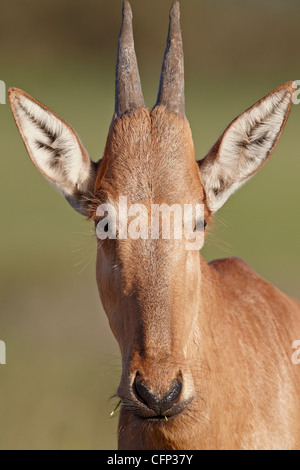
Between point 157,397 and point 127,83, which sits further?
point 127,83

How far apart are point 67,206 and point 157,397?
87.6 feet

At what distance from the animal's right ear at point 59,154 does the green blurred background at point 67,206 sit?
1.45 ft

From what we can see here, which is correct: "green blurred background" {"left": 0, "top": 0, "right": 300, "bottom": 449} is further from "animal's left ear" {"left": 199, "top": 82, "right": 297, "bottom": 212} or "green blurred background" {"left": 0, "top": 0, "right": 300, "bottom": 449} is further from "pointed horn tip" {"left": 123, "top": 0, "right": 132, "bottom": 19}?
"pointed horn tip" {"left": 123, "top": 0, "right": 132, "bottom": 19}

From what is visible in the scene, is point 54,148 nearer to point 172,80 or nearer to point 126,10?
point 172,80

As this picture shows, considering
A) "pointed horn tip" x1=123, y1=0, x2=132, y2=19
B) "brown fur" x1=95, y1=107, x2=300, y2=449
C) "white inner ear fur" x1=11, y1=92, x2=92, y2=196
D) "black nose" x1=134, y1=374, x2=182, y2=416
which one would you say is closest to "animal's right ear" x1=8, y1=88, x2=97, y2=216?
"white inner ear fur" x1=11, y1=92, x2=92, y2=196

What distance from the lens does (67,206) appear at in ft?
105

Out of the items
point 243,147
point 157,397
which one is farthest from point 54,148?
point 157,397

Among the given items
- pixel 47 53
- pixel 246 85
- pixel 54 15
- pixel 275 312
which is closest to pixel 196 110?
pixel 246 85

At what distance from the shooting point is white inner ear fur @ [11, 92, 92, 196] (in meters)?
6.94

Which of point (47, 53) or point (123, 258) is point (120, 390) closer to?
point (123, 258)

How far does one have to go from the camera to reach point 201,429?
6.65 meters

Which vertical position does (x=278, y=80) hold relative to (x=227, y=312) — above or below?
above
